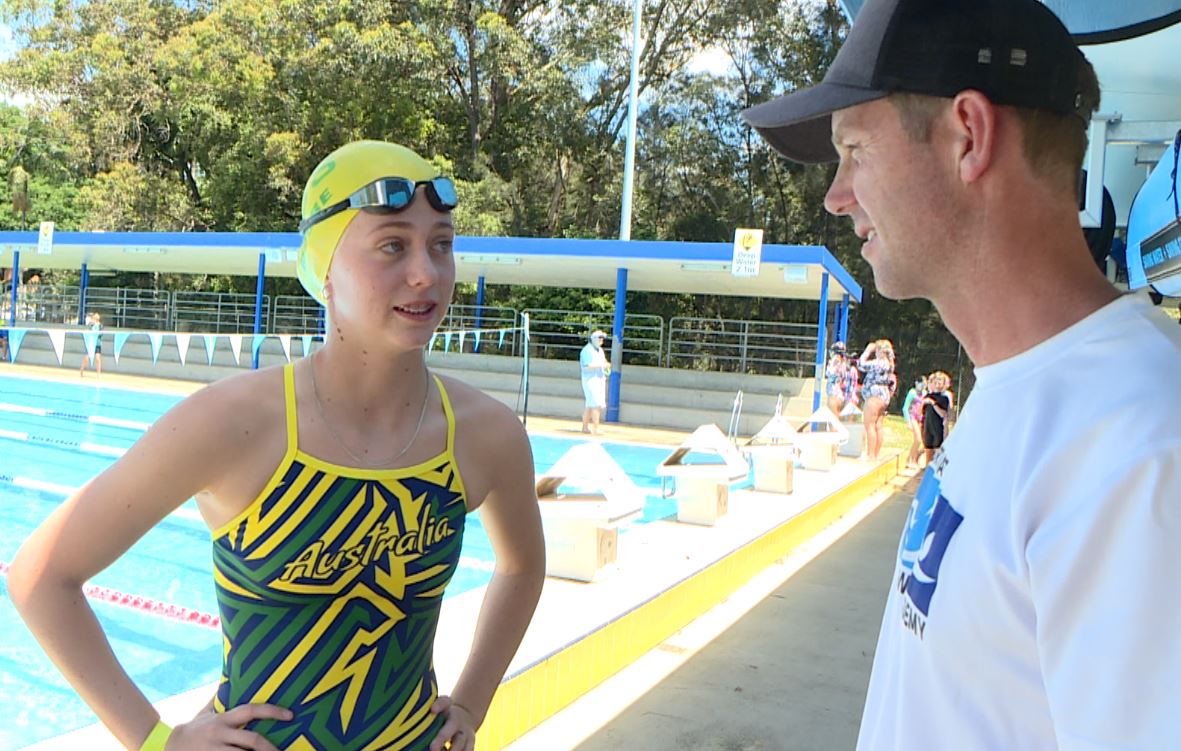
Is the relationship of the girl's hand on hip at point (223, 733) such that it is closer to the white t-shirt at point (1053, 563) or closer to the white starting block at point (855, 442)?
the white t-shirt at point (1053, 563)

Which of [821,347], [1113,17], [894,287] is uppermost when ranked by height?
[1113,17]

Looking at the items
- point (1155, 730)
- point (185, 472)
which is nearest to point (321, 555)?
point (185, 472)

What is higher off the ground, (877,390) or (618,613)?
(877,390)

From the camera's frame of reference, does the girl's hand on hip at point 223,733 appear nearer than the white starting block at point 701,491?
Yes

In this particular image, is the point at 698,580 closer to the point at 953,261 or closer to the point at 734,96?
the point at 953,261

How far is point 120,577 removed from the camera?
21.8 ft

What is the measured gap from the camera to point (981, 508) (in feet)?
2.86

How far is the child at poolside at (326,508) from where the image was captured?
→ 1361 millimetres

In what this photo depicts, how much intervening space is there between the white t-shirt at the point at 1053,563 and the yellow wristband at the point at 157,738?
106cm

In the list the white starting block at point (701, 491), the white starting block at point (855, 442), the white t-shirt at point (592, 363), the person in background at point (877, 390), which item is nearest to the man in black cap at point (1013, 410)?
the white starting block at point (701, 491)

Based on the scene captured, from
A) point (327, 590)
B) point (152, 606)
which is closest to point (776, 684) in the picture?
point (327, 590)

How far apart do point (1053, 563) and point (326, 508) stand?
1.06 m

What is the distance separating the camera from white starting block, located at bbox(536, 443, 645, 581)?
5.09 meters

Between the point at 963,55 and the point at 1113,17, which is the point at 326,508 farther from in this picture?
the point at 1113,17
